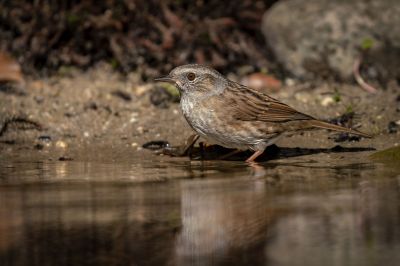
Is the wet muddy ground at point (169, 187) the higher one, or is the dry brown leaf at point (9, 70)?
the dry brown leaf at point (9, 70)

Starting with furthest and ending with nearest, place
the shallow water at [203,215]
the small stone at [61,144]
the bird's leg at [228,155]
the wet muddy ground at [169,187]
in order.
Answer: the small stone at [61,144] → the bird's leg at [228,155] → the wet muddy ground at [169,187] → the shallow water at [203,215]

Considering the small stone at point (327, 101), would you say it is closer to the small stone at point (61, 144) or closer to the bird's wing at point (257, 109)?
the bird's wing at point (257, 109)

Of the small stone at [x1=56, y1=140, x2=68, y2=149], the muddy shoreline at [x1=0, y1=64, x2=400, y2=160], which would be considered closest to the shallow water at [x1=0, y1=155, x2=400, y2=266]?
the muddy shoreline at [x1=0, y1=64, x2=400, y2=160]

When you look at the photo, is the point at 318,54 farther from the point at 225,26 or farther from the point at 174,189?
the point at 174,189

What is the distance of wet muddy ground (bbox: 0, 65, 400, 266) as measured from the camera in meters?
4.25

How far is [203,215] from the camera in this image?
506 cm

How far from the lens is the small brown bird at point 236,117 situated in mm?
7766

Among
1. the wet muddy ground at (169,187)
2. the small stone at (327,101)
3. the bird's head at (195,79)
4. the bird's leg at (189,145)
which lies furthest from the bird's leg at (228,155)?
the small stone at (327,101)

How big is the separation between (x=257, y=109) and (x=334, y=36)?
2.79 metres

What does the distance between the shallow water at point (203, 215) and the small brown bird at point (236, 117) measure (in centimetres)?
62

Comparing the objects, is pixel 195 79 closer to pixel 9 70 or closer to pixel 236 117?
pixel 236 117

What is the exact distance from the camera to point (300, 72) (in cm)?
1059

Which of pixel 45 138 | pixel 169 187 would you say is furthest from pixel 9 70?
pixel 169 187

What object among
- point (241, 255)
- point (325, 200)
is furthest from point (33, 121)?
point (241, 255)
